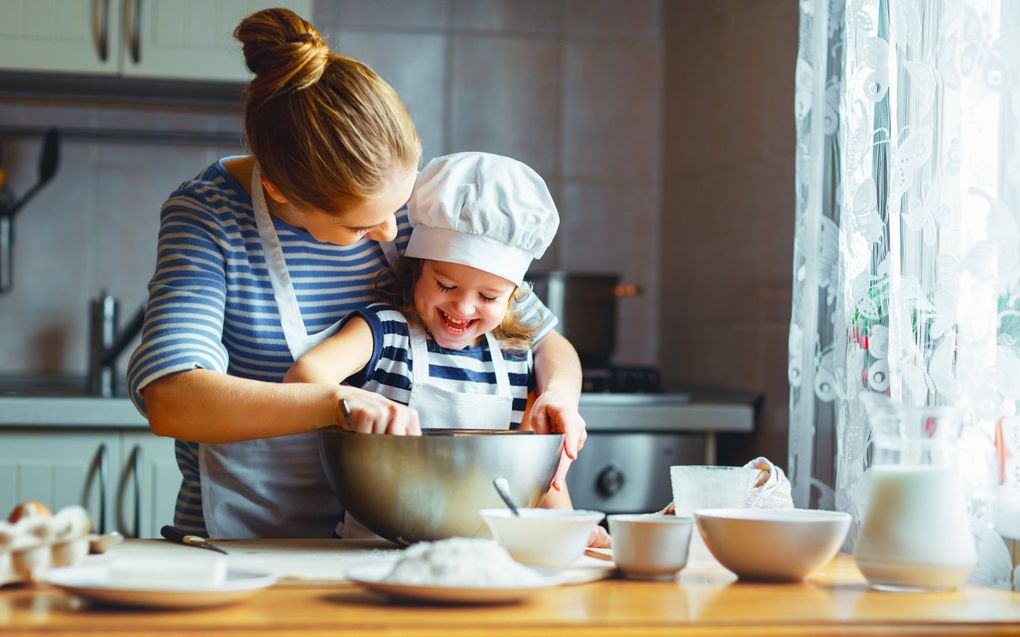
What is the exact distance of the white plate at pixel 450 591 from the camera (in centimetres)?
86

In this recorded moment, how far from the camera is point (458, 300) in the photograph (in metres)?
1.34

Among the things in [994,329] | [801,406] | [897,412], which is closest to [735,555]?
[897,412]

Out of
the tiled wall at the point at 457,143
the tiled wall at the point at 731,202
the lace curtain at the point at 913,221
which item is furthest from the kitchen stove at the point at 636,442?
the tiled wall at the point at 457,143

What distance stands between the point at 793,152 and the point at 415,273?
3.38ft

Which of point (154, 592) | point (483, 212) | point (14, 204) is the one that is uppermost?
point (14, 204)

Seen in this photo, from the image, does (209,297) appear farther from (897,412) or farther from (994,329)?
(994,329)

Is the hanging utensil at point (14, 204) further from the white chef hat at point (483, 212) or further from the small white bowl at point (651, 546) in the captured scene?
the small white bowl at point (651, 546)

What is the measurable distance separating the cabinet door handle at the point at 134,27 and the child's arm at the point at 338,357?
1.25 metres

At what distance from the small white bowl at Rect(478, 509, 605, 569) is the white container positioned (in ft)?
0.53

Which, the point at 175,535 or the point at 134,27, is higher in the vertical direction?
the point at 134,27

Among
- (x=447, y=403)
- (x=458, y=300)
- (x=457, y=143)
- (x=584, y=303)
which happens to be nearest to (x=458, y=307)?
(x=458, y=300)

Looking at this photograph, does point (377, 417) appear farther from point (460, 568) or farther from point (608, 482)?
point (608, 482)

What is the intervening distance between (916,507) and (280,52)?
0.74 m

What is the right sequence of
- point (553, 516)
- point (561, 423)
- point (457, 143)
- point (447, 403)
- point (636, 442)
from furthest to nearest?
point (457, 143), point (636, 442), point (447, 403), point (561, 423), point (553, 516)
